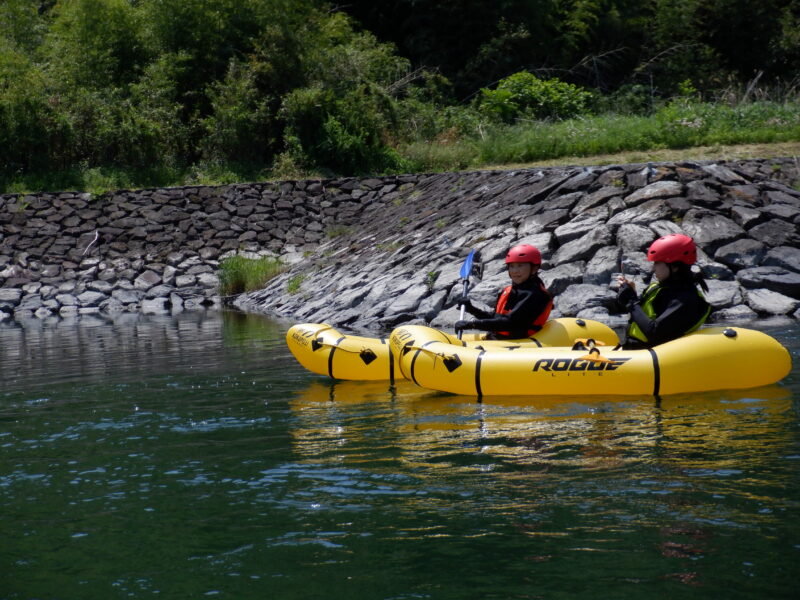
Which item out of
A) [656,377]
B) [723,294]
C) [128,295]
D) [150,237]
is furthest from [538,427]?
[150,237]

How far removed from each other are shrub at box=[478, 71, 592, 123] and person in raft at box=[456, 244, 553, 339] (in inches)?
587

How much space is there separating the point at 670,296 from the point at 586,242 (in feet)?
18.1

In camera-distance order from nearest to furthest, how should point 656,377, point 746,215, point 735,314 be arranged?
point 656,377 < point 735,314 < point 746,215

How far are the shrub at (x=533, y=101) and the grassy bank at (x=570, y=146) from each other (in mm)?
966

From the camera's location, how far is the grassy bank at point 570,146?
17.8 m

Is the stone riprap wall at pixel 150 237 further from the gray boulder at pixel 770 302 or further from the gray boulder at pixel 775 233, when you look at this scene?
the gray boulder at pixel 770 302

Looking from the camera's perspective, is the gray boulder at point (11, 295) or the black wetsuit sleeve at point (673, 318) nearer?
the black wetsuit sleeve at point (673, 318)

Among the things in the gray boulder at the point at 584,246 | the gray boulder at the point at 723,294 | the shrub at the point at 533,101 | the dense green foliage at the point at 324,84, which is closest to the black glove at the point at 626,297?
the gray boulder at the point at 723,294

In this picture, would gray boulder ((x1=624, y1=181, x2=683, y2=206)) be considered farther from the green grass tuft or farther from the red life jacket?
the green grass tuft

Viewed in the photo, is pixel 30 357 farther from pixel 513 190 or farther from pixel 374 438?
pixel 513 190

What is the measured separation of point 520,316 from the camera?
8.55 meters

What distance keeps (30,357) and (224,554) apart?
27.4 feet

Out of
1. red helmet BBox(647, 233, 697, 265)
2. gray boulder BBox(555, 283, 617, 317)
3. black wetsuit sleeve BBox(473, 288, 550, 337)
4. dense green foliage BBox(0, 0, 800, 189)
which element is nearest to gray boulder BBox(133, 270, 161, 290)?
dense green foliage BBox(0, 0, 800, 189)

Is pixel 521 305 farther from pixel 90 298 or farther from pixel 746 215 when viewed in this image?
pixel 90 298
